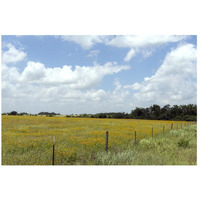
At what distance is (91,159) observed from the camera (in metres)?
9.05

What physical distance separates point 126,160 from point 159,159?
1561mm

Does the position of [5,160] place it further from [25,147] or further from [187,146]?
[187,146]

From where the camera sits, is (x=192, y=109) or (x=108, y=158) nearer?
(x=108, y=158)

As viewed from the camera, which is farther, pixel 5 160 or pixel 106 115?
pixel 106 115

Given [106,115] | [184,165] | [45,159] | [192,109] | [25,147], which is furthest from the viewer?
[192,109]

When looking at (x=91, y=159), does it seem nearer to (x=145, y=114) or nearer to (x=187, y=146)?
(x=187, y=146)

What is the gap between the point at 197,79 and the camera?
9164mm

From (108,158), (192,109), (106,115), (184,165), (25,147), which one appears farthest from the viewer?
(192,109)

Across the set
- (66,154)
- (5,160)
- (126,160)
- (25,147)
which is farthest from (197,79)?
(25,147)

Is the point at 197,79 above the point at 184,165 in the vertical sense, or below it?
above

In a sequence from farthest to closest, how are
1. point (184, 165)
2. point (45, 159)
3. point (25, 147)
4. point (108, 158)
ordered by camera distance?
point (25, 147)
point (45, 159)
point (108, 158)
point (184, 165)

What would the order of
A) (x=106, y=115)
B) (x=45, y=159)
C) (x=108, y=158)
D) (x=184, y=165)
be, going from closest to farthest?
1. (x=184, y=165)
2. (x=108, y=158)
3. (x=45, y=159)
4. (x=106, y=115)

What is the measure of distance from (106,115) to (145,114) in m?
17.0

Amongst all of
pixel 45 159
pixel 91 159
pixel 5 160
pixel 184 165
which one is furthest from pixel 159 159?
pixel 5 160
